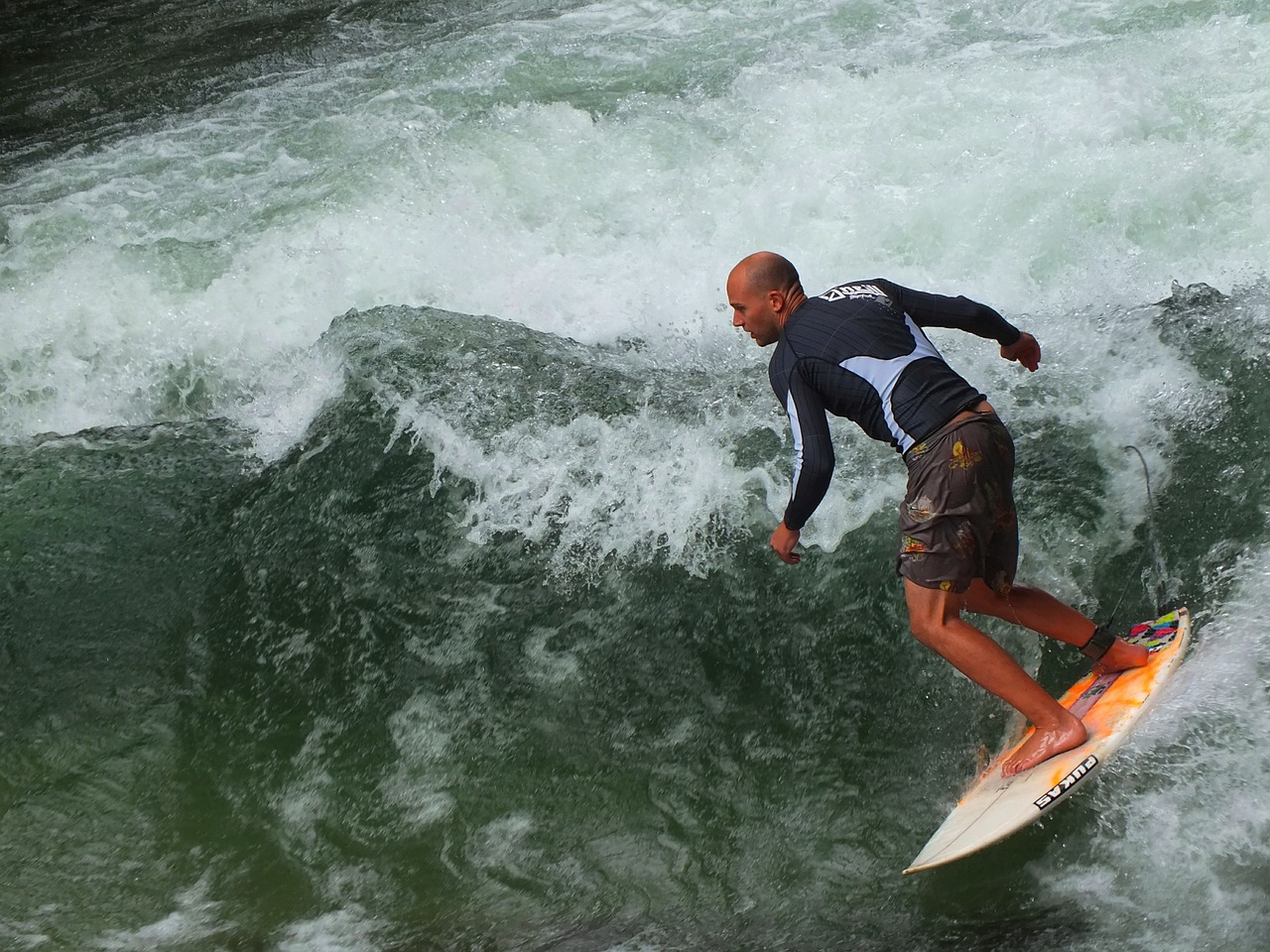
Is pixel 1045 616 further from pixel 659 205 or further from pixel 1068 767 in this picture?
pixel 659 205

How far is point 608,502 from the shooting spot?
15.7 feet

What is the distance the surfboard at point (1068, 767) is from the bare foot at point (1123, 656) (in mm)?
19

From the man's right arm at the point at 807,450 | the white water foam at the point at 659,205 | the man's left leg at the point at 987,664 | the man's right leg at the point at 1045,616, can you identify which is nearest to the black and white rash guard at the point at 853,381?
the man's right arm at the point at 807,450

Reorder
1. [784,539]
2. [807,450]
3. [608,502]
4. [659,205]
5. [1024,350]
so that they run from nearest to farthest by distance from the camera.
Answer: [807,450] → [784,539] → [1024,350] → [608,502] → [659,205]

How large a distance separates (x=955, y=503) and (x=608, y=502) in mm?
1770

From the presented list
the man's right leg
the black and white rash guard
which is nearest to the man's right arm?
the black and white rash guard

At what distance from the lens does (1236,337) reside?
4898mm

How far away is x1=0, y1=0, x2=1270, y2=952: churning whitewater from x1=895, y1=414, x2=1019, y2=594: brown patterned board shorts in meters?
0.82

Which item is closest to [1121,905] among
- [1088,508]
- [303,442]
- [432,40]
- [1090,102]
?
[1088,508]

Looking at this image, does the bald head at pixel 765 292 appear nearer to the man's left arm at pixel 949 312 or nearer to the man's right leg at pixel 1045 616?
the man's left arm at pixel 949 312

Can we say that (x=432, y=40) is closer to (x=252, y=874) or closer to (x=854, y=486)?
(x=854, y=486)

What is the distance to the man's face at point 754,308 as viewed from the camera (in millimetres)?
3496

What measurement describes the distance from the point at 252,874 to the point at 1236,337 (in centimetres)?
426

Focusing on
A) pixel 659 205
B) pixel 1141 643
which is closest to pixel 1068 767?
pixel 1141 643
